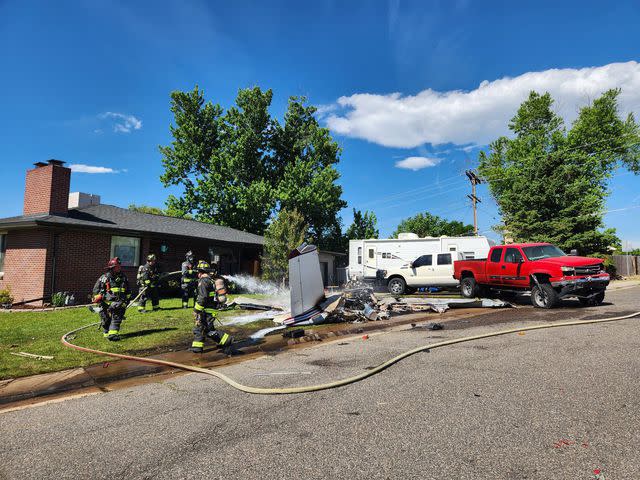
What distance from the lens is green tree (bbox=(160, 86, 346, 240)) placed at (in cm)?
3259

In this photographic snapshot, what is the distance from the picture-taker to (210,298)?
7410 millimetres

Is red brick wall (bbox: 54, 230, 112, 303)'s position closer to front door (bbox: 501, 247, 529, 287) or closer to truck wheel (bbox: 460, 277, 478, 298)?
truck wheel (bbox: 460, 277, 478, 298)

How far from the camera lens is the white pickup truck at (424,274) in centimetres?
1791

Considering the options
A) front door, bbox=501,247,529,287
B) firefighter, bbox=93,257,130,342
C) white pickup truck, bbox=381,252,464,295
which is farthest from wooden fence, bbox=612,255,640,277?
firefighter, bbox=93,257,130,342

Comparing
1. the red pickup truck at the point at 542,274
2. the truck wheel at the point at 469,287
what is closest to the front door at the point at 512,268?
the red pickup truck at the point at 542,274

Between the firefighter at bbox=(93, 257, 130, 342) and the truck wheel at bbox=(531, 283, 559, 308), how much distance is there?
11728mm

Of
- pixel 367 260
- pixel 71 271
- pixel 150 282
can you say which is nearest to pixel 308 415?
pixel 150 282

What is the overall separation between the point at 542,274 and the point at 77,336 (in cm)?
1293

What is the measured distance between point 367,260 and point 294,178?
13864 millimetres

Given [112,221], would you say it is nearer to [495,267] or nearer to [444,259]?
[444,259]

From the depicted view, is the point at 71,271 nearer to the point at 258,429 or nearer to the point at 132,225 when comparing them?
the point at 132,225

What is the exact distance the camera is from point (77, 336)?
8.51m

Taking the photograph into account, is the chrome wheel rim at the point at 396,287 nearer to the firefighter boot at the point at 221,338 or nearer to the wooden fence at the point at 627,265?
the firefighter boot at the point at 221,338

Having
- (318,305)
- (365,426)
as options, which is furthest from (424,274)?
(365,426)
